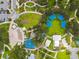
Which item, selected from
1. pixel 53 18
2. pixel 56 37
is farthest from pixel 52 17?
pixel 56 37

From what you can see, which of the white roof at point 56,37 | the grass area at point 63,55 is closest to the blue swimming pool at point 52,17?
the white roof at point 56,37

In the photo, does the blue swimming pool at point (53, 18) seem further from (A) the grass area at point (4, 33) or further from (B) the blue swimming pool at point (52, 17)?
(A) the grass area at point (4, 33)

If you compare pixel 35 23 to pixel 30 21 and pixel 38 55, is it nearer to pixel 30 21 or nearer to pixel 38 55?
pixel 30 21

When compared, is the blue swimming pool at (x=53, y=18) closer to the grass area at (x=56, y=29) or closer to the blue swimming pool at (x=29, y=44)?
the grass area at (x=56, y=29)

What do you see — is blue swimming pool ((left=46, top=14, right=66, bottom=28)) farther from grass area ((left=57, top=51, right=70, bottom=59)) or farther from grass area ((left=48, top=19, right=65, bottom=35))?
grass area ((left=57, top=51, right=70, bottom=59))

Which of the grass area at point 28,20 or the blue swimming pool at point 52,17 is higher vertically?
the blue swimming pool at point 52,17

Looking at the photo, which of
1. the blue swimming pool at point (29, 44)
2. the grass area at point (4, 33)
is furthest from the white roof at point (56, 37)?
the grass area at point (4, 33)

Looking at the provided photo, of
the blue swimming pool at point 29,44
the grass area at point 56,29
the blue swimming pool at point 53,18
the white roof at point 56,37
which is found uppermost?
the blue swimming pool at point 53,18

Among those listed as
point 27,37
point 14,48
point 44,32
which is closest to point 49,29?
point 44,32

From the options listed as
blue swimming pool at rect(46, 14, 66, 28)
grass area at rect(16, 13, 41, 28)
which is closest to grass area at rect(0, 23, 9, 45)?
grass area at rect(16, 13, 41, 28)
